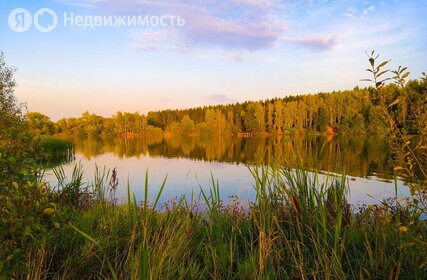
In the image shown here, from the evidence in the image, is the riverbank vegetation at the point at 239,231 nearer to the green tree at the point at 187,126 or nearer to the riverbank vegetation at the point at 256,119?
the riverbank vegetation at the point at 256,119

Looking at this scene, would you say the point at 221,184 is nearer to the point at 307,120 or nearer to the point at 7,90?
the point at 7,90

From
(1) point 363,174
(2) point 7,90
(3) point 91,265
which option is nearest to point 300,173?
(3) point 91,265

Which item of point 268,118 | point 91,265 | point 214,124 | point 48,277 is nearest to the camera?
point 48,277

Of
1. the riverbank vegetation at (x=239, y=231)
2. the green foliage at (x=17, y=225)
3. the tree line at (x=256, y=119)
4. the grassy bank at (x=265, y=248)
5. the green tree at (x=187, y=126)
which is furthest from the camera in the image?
the green tree at (x=187, y=126)

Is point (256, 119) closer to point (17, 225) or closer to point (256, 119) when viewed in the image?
point (256, 119)

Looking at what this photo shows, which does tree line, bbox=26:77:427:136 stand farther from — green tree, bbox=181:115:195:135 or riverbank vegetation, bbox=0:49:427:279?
riverbank vegetation, bbox=0:49:427:279

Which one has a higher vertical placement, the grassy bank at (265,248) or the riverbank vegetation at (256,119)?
the riverbank vegetation at (256,119)

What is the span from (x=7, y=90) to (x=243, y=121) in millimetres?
107814

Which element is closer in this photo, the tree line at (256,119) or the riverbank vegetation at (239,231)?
the riverbank vegetation at (239,231)

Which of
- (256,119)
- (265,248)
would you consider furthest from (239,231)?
(256,119)

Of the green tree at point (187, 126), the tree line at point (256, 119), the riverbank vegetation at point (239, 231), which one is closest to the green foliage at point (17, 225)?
the riverbank vegetation at point (239, 231)

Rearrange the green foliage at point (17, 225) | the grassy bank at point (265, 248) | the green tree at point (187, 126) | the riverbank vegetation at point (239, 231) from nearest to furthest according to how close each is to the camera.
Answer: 1. the green foliage at point (17, 225)
2. the riverbank vegetation at point (239, 231)
3. the grassy bank at point (265, 248)
4. the green tree at point (187, 126)

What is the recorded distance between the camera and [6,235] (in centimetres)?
225

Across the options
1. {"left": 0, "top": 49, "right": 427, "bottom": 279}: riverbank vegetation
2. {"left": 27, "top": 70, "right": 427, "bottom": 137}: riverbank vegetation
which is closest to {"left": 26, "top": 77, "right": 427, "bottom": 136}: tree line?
{"left": 27, "top": 70, "right": 427, "bottom": 137}: riverbank vegetation
